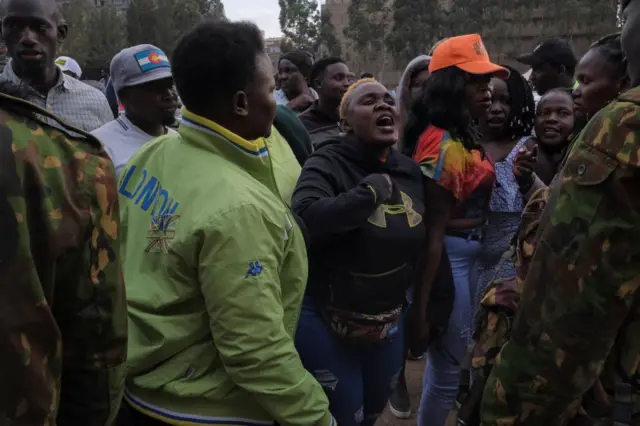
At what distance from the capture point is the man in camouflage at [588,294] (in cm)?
119

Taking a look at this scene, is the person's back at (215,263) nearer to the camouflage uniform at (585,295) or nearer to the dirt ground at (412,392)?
the camouflage uniform at (585,295)

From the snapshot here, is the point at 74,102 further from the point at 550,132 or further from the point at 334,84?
the point at 550,132

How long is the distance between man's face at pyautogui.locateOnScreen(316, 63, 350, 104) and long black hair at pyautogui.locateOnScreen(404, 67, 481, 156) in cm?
170

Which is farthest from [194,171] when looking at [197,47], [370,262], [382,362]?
[382,362]

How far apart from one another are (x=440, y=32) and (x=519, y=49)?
491cm

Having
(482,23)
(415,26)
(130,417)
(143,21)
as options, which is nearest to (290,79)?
(130,417)

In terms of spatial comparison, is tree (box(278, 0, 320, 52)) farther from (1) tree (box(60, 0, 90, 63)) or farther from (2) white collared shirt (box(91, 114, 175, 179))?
(2) white collared shirt (box(91, 114, 175, 179))

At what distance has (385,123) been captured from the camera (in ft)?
8.40

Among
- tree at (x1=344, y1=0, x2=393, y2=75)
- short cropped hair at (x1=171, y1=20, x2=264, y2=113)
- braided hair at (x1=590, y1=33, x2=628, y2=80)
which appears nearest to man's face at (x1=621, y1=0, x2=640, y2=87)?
braided hair at (x1=590, y1=33, x2=628, y2=80)

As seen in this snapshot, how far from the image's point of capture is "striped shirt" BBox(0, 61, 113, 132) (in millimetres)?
3254

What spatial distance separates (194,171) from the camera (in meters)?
1.64

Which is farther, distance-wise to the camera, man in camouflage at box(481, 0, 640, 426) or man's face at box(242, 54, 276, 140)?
man's face at box(242, 54, 276, 140)

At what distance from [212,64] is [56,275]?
866 millimetres

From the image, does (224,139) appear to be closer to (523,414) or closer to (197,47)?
(197,47)
